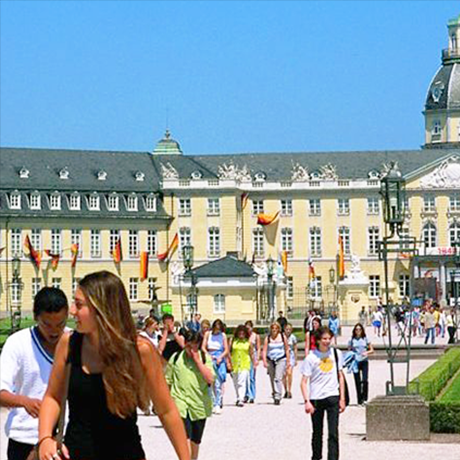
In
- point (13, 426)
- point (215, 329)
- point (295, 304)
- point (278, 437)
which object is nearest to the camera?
point (13, 426)

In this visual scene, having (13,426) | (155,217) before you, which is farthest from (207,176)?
(13,426)

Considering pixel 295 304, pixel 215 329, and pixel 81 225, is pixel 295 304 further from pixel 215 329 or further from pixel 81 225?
pixel 215 329

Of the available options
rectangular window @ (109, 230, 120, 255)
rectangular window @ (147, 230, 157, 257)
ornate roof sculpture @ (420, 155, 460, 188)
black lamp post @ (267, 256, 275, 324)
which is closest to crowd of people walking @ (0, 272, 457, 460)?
black lamp post @ (267, 256, 275, 324)

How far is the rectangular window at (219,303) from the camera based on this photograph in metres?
73.1

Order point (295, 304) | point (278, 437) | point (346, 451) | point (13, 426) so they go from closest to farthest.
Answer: point (13, 426), point (346, 451), point (278, 437), point (295, 304)

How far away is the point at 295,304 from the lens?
95750 mm

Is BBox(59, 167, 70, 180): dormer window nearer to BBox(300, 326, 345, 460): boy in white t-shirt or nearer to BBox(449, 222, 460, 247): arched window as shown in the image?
BBox(449, 222, 460, 247): arched window

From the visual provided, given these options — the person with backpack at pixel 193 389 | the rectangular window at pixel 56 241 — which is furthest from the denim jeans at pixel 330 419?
the rectangular window at pixel 56 241

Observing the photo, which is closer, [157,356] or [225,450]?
[157,356]

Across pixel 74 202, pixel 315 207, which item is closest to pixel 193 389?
pixel 74 202

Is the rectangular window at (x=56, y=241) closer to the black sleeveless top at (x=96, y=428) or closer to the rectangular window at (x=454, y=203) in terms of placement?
the rectangular window at (x=454, y=203)

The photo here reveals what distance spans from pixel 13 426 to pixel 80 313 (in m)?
1.94

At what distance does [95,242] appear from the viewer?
322 ft

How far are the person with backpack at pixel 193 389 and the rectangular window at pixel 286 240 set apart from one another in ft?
286
